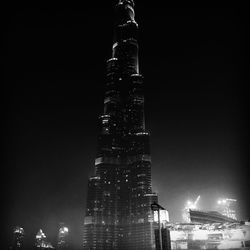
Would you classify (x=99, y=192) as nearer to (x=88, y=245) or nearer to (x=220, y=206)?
(x=88, y=245)

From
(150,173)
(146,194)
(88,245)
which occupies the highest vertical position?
(150,173)

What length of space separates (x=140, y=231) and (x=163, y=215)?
137 m

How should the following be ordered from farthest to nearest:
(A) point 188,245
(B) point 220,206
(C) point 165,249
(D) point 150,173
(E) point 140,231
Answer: (D) point 150,173, (E) point 140,231, (B) point 220,206, (A) point 188,245, (C) point 165,249

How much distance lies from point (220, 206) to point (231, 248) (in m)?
77.3

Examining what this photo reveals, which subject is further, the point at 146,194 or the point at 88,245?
the point at 146,194

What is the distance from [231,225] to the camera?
2972 inches

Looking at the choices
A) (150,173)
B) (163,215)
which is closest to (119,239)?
(150,173)

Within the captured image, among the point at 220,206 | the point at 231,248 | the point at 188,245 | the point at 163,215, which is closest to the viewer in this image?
the point at 163,215

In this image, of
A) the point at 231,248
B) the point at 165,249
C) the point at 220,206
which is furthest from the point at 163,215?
the point at 220,206

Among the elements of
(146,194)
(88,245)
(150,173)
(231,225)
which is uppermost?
(150,173)

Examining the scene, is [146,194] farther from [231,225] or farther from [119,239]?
[231,225]

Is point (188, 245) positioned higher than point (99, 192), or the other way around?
point (99, 192)

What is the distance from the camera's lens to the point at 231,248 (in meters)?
72.4

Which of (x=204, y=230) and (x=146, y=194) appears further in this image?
(x=146, y=194)
